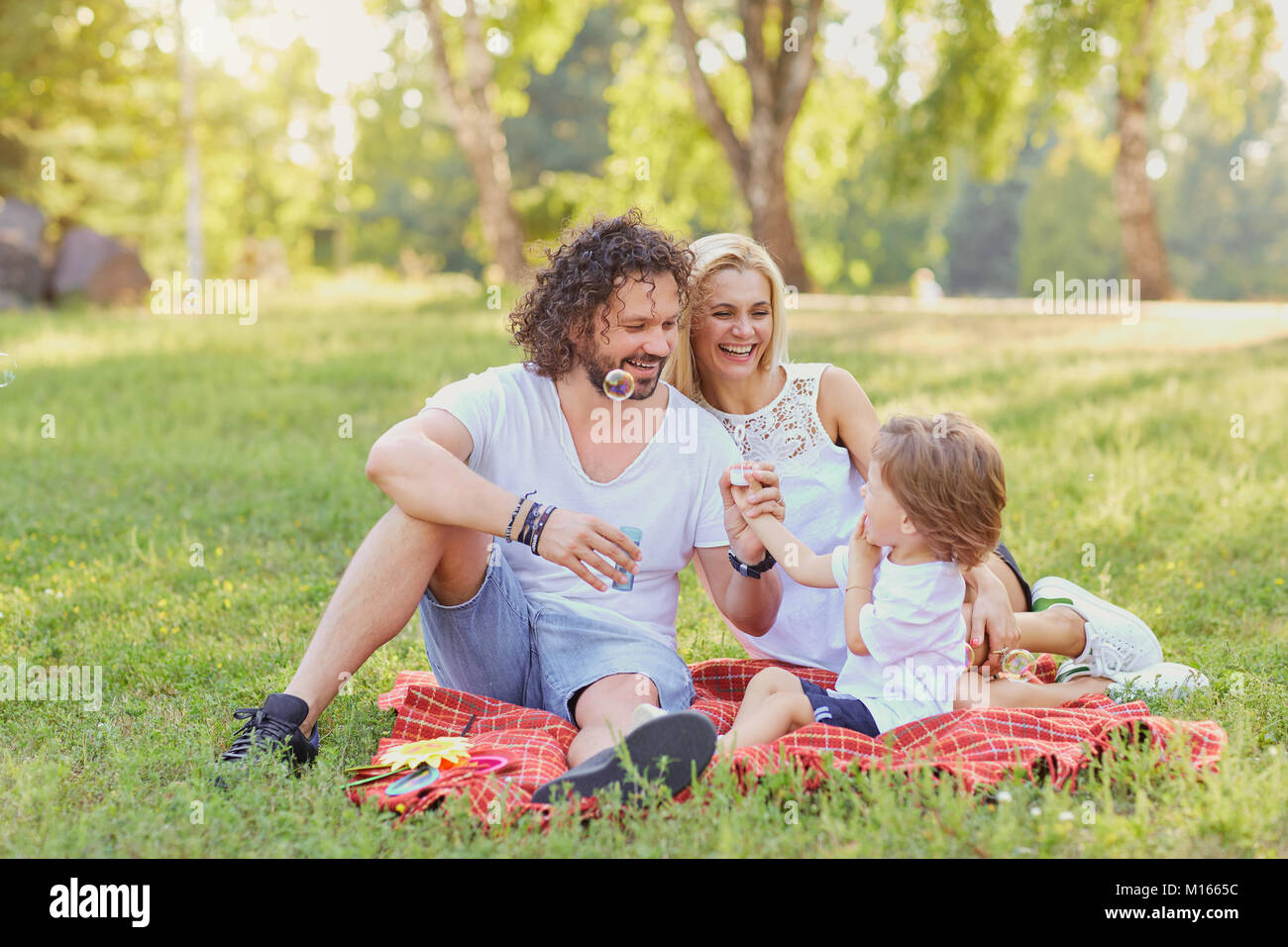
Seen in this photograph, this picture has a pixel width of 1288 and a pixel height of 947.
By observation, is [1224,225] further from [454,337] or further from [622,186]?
[454,337]

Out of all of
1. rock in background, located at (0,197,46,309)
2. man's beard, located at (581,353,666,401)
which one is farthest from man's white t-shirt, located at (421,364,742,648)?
rock in background, located at (0,197,46,309)

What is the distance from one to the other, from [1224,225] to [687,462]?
5287 centimetres

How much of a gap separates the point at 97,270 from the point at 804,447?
1449 centimetres

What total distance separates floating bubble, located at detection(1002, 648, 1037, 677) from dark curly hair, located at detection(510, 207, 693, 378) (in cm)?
148

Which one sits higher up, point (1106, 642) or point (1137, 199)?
point (1137, 199)

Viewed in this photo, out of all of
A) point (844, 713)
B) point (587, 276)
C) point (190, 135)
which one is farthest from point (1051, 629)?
point (190, 135)

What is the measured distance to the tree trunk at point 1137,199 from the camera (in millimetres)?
16250

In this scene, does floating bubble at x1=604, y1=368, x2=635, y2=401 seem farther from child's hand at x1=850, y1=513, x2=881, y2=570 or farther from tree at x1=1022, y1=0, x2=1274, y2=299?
tree at x1=1022, y1=0, x2=1274, y2=299

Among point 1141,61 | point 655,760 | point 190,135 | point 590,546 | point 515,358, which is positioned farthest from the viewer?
point 190,135

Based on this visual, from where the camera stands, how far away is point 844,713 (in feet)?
11.1

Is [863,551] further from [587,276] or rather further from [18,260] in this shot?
[18,260]

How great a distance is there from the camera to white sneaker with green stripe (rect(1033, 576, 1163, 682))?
383cm

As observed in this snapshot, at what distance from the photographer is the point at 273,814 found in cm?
291

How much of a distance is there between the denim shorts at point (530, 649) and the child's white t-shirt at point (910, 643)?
1.86 ft
